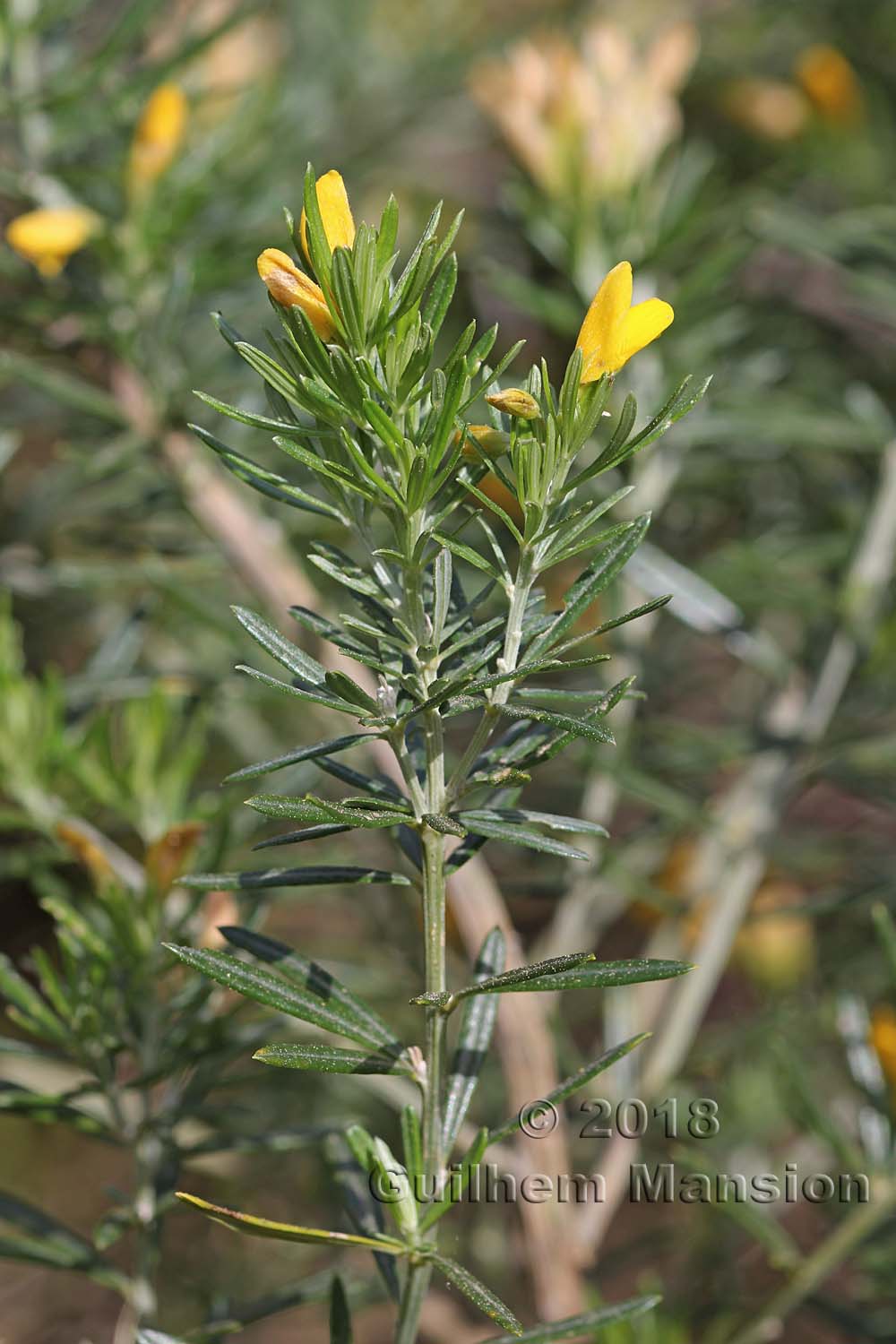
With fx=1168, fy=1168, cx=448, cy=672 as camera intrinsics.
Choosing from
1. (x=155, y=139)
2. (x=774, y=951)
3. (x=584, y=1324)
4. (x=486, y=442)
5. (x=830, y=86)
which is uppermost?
(x=830, y=86)

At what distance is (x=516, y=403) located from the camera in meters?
0.34

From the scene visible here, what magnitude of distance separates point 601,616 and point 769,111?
64 centimetres

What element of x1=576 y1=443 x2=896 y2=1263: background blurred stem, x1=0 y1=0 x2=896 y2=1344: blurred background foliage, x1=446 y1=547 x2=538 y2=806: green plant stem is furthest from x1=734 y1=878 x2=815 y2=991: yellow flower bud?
x1=446 y1=547 x2=538 y2=806: green plant stem

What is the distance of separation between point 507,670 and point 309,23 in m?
1.27

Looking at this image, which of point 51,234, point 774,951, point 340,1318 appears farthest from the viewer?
point 774,951

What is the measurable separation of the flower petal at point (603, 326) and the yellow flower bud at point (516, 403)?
0.06 feet

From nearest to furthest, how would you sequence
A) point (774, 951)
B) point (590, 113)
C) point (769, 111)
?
point (590, 113) < point (774, 951) < point (769, 111)

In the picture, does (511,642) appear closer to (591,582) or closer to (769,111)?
(591,582)

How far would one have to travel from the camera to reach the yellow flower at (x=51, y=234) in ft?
2.22

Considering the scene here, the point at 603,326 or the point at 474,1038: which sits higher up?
the point at 603,326

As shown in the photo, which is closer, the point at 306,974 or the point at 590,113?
the point at 306,974

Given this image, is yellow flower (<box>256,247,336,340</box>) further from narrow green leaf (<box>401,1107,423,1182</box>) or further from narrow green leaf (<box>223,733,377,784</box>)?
narrow green leaf (<box>401,1107,423,1182</box>)

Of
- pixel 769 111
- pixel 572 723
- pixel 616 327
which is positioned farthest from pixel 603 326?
pixel 769 111

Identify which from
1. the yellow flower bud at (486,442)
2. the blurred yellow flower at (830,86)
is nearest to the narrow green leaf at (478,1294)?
the yellow flower bud at (486,442)
